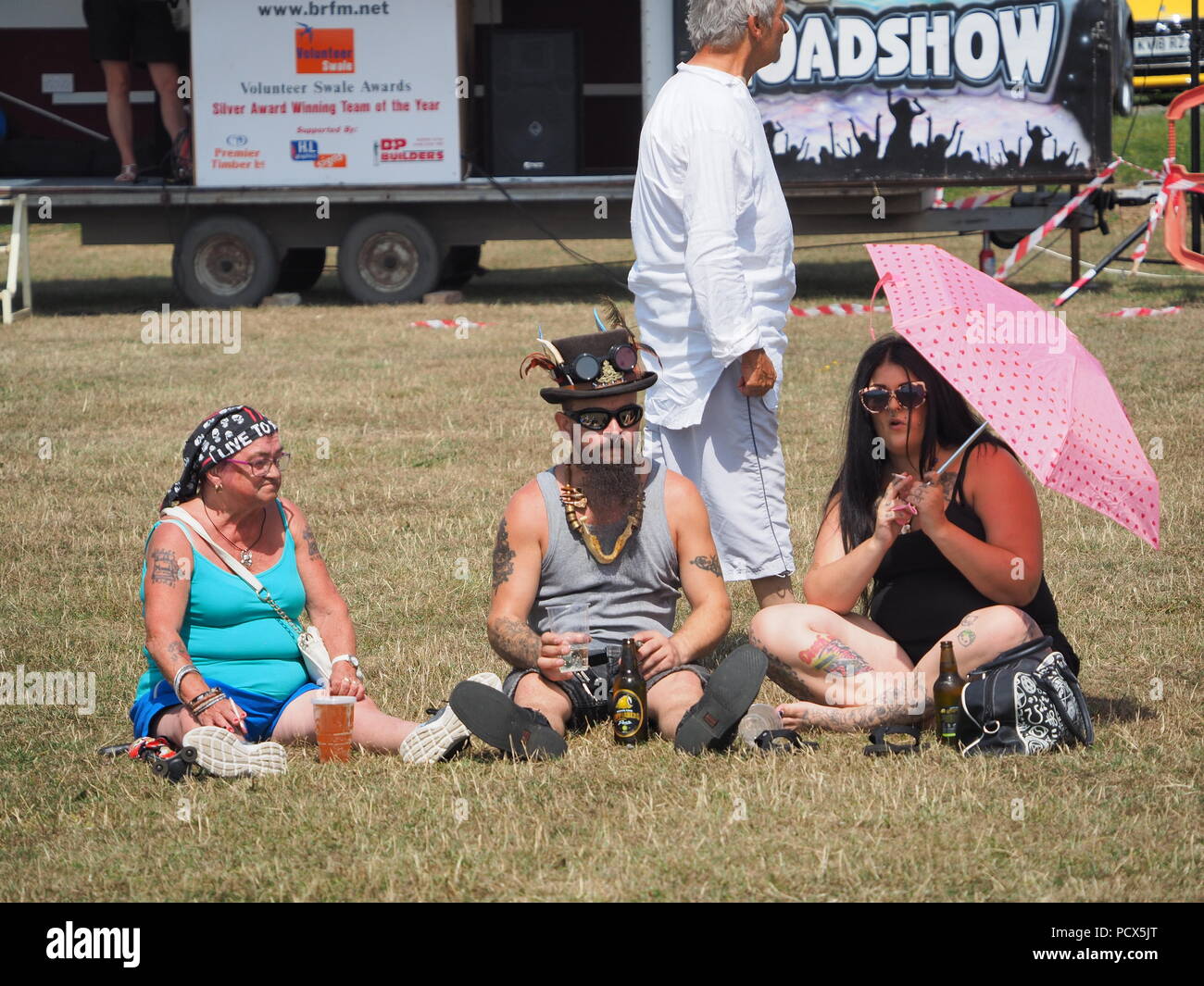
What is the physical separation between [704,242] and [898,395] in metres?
0.77

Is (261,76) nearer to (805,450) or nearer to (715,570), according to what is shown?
(805,450)

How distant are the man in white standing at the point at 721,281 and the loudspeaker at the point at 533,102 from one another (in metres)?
11.0

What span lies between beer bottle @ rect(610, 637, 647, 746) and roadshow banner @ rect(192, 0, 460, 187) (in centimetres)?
1112

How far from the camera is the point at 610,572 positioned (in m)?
4.73

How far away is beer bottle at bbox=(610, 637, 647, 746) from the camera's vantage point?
455cm

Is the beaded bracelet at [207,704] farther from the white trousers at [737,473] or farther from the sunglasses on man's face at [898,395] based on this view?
the sunglasses on man's face at [898,395]

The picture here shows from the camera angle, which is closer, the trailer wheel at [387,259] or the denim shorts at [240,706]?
the denim shorts at [240,706]

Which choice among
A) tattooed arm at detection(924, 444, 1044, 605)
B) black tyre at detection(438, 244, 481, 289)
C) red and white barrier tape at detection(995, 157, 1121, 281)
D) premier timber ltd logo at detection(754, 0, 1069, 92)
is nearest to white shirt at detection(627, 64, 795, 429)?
tattooed arm at detection(924, 444, 1044, 605)

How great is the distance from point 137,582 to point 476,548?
150 cm

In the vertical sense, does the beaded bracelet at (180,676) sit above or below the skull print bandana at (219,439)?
below

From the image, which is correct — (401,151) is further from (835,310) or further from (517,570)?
(517,570)

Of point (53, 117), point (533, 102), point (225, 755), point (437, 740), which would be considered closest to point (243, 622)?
point (225, 755)

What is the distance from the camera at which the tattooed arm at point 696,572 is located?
4668 mm

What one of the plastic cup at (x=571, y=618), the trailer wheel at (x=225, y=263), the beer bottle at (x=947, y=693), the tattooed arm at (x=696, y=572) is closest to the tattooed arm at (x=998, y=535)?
the beer bottle at (x=947, y=693)
